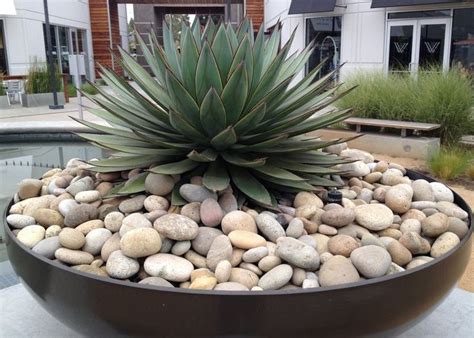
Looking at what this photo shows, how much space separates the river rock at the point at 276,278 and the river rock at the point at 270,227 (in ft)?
1.00

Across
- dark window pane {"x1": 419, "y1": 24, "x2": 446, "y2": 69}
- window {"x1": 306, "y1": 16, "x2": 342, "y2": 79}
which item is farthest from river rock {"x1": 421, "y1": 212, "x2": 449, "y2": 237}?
window {"x1": 306, "y1": 16, "x2": 342, "y2": 79}

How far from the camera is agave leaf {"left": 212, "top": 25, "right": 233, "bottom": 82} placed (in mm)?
2857

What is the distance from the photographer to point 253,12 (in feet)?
94.3

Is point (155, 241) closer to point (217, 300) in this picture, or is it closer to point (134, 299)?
point (134, 299)

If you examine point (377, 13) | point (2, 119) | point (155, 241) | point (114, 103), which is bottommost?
point (2, 119)

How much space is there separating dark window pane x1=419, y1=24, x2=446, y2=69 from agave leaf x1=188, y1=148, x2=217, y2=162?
15.4m

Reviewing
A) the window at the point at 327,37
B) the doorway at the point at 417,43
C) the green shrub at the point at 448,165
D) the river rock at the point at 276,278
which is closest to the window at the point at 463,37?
the doorway at the point at 417,43

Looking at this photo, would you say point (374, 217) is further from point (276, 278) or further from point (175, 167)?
point (175, 167)

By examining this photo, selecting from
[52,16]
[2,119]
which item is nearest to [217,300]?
[2,119]

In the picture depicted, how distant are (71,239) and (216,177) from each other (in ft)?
2.65

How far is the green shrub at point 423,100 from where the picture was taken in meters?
8.84

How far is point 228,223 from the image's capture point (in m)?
2.42

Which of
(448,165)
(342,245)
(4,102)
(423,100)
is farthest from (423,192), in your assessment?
(4,102)

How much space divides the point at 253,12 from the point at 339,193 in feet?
90.1
